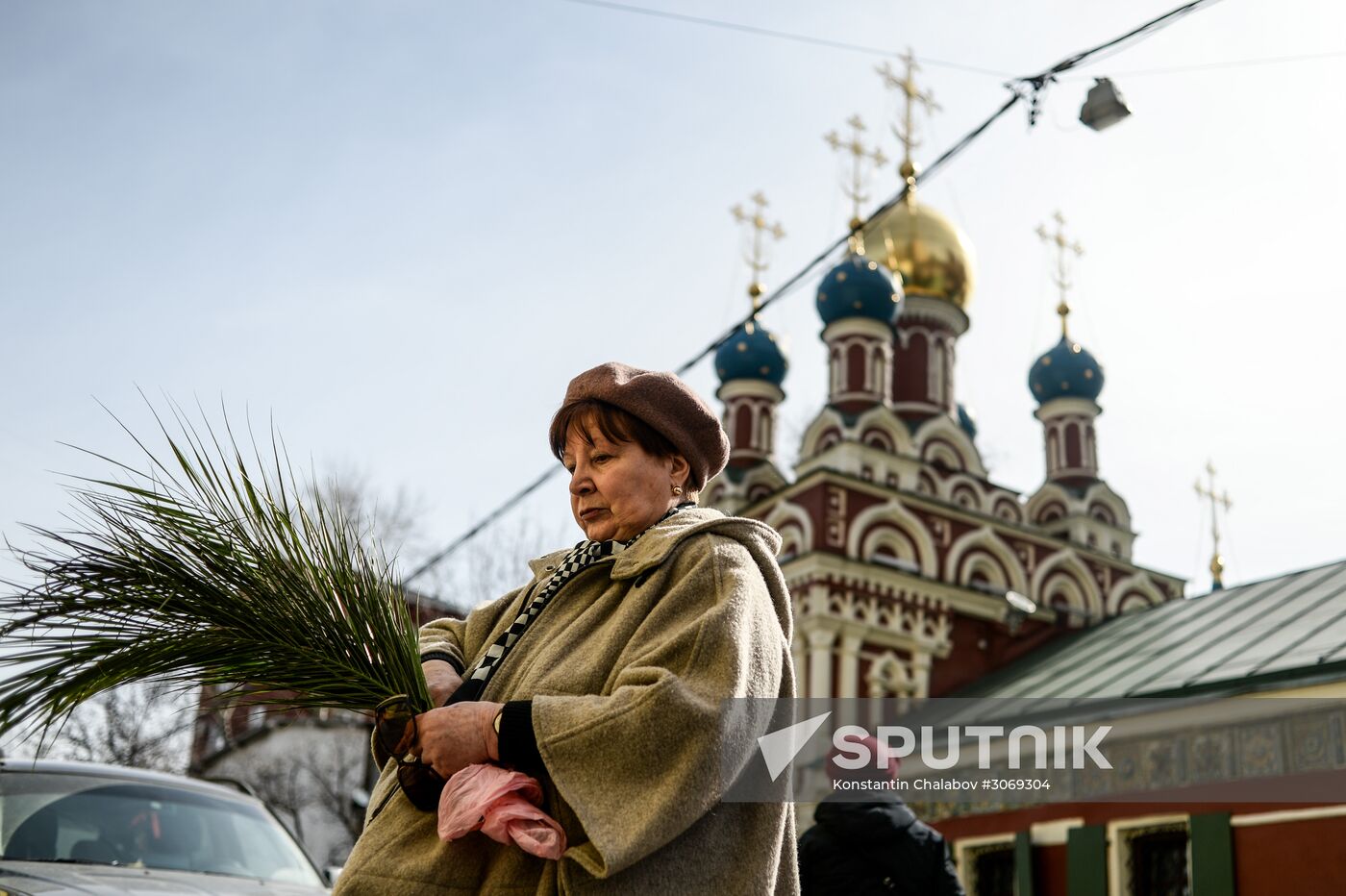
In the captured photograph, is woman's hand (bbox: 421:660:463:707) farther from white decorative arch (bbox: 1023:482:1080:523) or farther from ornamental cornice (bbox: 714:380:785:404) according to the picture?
ornamental cornice (bbox: 714:380:785:404)

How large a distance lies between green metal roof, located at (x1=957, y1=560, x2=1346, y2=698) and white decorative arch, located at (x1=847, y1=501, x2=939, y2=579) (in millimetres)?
1919

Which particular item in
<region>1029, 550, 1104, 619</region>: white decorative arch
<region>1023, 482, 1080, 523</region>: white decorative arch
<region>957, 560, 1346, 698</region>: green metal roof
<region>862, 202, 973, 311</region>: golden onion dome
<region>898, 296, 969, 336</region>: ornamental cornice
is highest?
<region>862, 202, 973, 311</region>: golden onion dome

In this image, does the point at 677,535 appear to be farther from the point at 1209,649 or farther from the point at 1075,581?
the point at 1075,581

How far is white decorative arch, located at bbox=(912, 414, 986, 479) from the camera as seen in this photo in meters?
23.5

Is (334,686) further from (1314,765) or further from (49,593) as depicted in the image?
(1314,765)

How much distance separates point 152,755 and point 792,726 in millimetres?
23628

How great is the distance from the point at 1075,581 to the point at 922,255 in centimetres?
689

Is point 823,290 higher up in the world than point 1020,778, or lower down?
higher up

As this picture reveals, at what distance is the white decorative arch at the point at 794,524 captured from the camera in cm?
2038

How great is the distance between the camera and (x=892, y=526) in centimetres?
2102

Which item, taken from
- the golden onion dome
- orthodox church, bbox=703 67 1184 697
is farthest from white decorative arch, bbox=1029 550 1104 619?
the golden onion dome

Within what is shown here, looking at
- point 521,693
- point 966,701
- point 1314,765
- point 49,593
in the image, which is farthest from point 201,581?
point 966,701

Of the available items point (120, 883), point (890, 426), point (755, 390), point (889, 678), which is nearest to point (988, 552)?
point (890, 426)

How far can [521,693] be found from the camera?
2.53 metres
